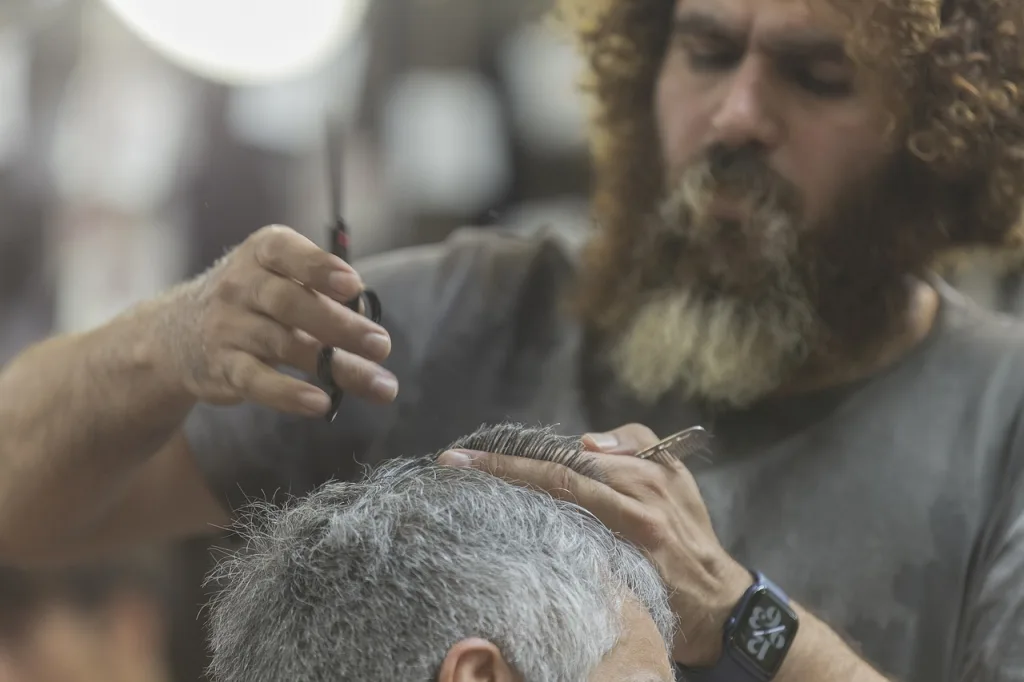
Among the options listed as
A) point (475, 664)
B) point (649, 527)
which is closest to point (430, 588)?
point (475, 664)

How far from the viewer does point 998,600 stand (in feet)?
2.69

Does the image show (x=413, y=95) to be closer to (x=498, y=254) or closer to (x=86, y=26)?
(x=498, y=254)

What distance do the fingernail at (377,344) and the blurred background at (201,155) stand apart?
103 mm

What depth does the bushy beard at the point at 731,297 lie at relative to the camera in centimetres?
91

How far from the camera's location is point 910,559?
84 cm

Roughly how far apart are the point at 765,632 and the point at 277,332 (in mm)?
466

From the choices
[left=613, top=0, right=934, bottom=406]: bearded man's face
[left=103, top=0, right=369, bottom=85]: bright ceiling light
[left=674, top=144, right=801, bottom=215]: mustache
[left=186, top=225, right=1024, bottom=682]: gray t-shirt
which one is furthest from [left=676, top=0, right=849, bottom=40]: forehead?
[left=103, top=0, right=369, bottom=85]: bright ceiling light

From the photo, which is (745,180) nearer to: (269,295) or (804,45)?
(804,45)

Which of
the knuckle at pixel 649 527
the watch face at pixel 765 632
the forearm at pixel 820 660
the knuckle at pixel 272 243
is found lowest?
the forearm at pixel 820 660

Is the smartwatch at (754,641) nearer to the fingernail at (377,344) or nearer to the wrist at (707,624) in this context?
the wrist at (707,624)

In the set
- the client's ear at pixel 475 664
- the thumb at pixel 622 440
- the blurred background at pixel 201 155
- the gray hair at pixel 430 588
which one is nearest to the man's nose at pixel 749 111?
the blurred background at pixel 201 155

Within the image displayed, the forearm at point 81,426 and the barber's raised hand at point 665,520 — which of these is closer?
the barber's raised hand at point 665,520

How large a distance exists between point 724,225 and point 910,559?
34 cm

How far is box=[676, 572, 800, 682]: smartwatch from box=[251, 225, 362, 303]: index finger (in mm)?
410
